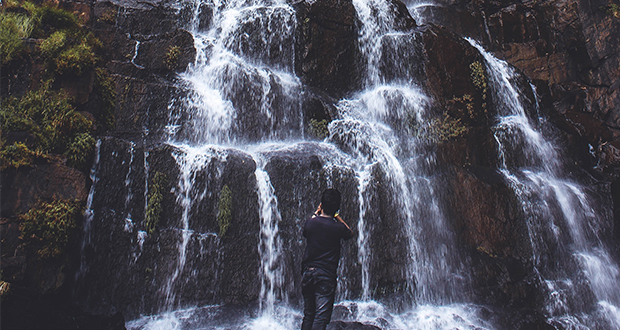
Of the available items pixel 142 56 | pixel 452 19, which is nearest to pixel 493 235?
pixel 142 56

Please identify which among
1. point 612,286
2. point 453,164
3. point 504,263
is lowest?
point 612,286

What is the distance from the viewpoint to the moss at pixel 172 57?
1118cm

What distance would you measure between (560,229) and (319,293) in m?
8.55

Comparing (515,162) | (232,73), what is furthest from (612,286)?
(232,73)

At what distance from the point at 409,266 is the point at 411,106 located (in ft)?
16.5

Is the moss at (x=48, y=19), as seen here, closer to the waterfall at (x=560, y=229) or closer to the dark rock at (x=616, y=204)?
the waterfall at (x=560, y=229)

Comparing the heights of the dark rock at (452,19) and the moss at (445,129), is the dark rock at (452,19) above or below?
above

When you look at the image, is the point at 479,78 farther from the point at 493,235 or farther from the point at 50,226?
the point at 50,226

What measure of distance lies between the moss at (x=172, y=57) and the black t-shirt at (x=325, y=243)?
8.46 meters

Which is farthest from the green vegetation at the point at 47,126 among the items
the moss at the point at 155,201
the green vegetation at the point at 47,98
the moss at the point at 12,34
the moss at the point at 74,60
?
the moss at the point at 155,201

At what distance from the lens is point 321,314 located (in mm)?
4703

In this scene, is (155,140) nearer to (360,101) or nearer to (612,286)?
(360,101)

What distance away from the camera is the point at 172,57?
37.0 feet

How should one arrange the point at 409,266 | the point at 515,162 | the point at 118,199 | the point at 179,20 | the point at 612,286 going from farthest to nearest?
the point at 179,20 → the point at 515,162 → the point at 612,286 → the point at 409,266 → the point at 118,199
